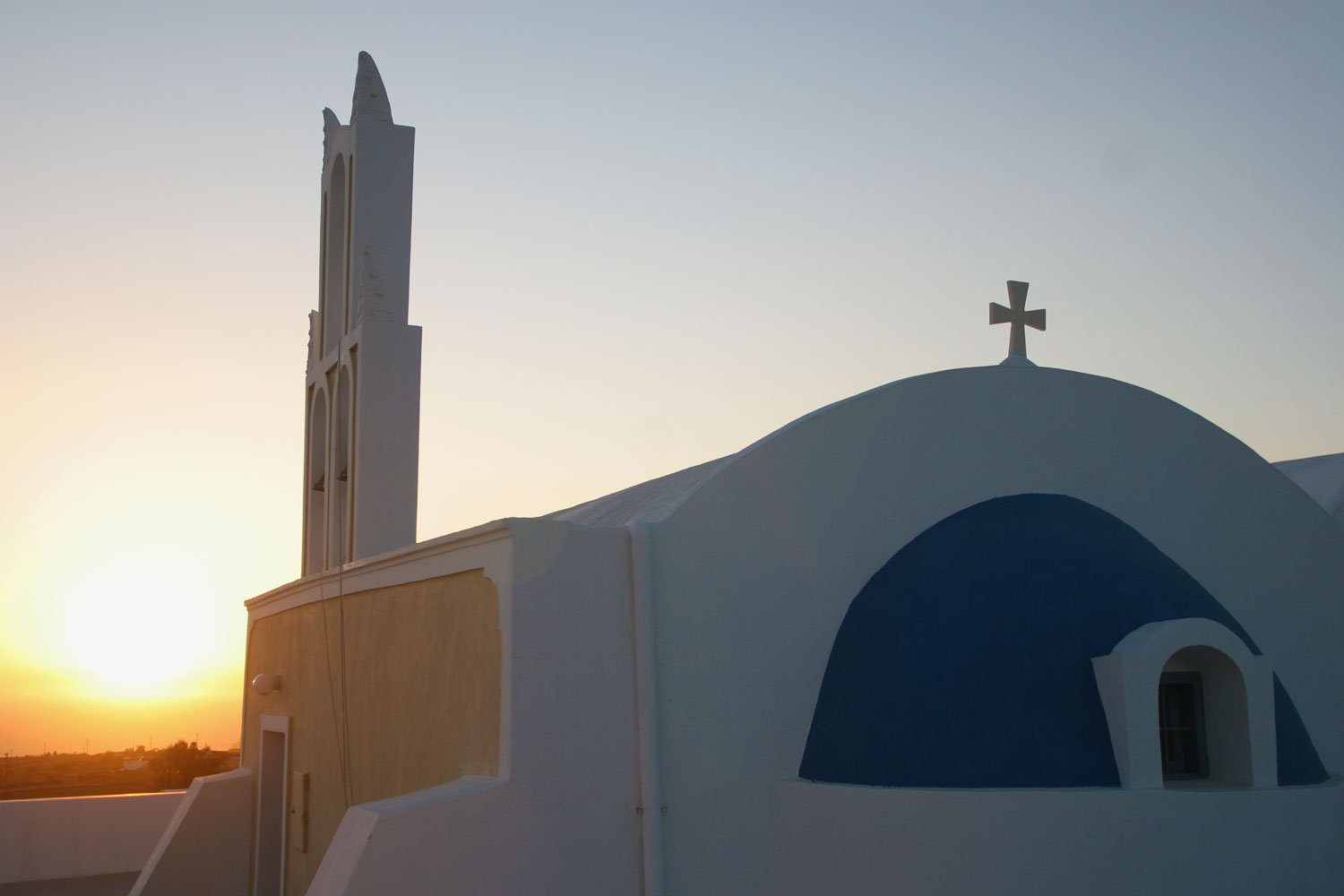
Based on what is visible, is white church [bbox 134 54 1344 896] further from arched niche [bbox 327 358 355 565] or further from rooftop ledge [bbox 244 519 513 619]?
arched niche [bbox 327 358 355 565]

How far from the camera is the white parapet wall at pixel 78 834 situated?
51.0 ft

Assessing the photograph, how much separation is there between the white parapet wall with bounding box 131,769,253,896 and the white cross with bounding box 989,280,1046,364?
868 cm

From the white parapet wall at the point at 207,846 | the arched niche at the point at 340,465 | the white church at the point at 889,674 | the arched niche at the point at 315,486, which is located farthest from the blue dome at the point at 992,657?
the white parapet wall at the point at 207,846

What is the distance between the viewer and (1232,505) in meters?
8.98

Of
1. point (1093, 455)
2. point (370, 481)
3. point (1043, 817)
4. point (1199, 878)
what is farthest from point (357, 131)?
point (1199, 878)

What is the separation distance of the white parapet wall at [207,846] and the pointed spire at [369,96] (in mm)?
6704

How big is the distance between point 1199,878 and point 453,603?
462 cm

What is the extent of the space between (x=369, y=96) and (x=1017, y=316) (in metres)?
5.79

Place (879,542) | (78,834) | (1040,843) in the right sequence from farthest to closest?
(78,834), (879,542), (1040,843)

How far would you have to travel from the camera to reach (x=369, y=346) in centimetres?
988

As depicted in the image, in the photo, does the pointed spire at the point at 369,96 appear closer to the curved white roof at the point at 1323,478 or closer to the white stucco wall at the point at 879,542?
the white stucco wall at the point at 879,542

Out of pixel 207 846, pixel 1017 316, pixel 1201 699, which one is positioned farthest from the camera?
pixel 207 846

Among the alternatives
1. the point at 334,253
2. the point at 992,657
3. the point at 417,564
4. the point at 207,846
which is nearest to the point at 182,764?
the point at 207,846

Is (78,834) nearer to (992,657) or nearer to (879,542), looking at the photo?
(879,542)
